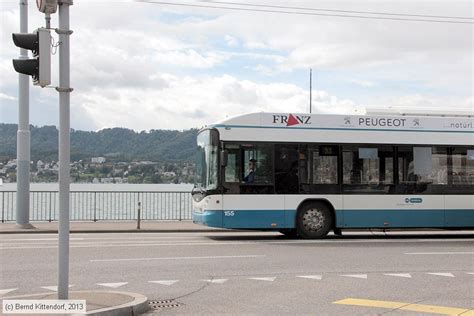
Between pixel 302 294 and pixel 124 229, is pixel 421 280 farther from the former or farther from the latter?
pixel 124 229

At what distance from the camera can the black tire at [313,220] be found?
17797 mm

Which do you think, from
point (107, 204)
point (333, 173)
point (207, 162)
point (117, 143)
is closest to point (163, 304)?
point (207, 162)

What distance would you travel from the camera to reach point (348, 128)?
1842 cm

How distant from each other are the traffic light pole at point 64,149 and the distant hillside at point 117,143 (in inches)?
713

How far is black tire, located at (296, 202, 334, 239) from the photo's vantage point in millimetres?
17797

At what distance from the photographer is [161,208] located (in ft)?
85.7

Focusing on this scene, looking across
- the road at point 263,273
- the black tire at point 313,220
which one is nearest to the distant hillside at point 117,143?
the road at point 263,273

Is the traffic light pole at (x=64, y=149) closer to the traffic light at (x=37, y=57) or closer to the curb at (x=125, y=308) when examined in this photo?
the traffic light at (x=37, y=57)

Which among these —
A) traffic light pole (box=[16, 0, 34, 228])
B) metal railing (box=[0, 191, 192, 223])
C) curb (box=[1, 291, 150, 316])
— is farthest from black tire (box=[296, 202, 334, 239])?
curb (box=[1, 291, 150, 316])

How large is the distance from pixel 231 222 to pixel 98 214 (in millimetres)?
9667

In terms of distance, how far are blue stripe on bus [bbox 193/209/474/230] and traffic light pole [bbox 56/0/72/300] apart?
9370 mm

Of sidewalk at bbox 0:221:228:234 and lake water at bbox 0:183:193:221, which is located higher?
lake water at bbox 0:183:193:221

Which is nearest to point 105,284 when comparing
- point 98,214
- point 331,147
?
point 331,147

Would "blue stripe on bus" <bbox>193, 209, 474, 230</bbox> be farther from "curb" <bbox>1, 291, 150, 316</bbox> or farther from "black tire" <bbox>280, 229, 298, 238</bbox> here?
"curb" <bbox>1, 291, 150, 316</bbox>
